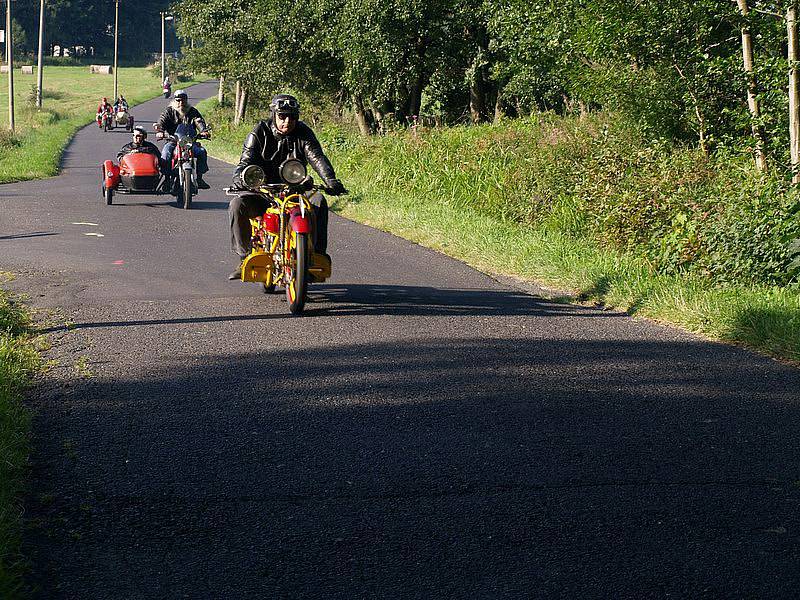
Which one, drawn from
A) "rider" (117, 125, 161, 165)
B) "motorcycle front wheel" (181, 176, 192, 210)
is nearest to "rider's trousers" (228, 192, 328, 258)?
"motorcycle front wheel" (181, 176, 192, 210)

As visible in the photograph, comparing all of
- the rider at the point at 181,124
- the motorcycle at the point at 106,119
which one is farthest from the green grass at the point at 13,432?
the motorcycle at the point at 106,119

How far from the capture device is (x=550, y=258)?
1255 cm

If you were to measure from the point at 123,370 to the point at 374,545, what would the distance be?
11.1ft

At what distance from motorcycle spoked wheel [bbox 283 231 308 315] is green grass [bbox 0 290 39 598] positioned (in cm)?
210

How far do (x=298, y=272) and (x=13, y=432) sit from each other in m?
4.04

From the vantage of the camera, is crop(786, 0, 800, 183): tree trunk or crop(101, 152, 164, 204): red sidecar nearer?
crop(786, 0, 800, 183): tree trunk

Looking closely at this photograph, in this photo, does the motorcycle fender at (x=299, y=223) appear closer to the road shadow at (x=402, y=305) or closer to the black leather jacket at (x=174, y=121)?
the road shadow at (x=402, y=305)

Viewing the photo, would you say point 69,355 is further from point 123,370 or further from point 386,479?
point 386,479

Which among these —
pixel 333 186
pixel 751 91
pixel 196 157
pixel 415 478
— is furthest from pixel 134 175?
pixel 415 478

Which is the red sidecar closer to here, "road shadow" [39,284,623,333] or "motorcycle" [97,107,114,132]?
"road shadow" [39,284,623,333]

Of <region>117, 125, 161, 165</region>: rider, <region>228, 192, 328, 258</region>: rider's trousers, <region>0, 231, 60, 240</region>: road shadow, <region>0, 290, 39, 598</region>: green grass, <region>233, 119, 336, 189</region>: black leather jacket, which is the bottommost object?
<region>0, 231, 60, 240</region>: road shadow

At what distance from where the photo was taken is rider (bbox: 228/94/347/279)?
1014cm

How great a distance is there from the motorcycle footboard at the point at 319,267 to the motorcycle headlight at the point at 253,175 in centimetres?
Result: 83

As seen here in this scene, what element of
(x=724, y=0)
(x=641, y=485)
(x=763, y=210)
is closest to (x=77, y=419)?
(x=641, y=485)
